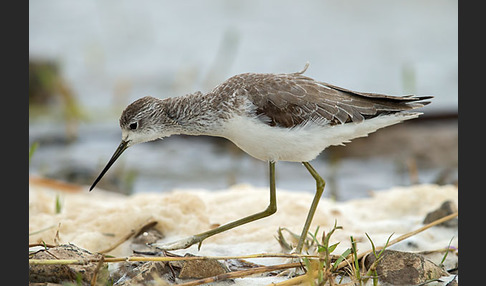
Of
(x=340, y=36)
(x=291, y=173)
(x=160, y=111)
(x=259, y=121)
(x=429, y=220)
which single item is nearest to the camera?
(x=259, y=121)

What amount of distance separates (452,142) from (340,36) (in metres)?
3.84

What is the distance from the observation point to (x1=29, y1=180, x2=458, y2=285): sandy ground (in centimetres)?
552

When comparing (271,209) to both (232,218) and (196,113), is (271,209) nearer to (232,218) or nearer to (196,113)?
(232,218)

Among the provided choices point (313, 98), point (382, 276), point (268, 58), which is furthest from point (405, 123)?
point (382, 276)

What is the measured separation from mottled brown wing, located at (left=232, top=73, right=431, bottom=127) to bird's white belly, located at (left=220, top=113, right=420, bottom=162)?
0.06 metres

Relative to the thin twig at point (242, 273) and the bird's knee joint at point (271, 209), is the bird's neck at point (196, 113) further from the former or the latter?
the thin twig at point (242, 273)

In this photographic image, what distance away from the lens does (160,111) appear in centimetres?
555

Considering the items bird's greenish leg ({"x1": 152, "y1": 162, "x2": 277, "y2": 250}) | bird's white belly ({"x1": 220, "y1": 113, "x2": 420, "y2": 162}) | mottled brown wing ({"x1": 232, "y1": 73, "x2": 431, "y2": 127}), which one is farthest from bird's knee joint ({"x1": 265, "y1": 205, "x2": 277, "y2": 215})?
mottled brown wing ({"x1": 232, "y1": 73, "x2": 431, "y2": 127})

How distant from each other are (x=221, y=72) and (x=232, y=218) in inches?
192

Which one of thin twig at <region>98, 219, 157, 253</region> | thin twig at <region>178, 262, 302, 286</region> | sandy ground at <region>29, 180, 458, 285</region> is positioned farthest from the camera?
sandy ground at <region>29, 180, 458, 285</region>

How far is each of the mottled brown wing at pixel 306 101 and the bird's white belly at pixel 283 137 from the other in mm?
57

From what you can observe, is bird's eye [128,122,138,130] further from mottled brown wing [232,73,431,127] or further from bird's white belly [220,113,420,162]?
mottled brown wing [232,73,431,127]

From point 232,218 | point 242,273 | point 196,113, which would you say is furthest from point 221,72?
point 242,273

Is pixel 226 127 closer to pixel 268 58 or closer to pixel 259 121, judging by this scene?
pixel 259 121
